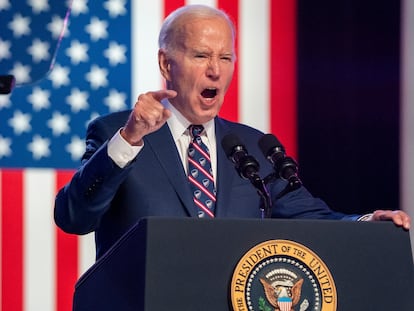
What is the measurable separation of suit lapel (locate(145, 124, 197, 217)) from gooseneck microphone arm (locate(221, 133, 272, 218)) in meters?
0.37

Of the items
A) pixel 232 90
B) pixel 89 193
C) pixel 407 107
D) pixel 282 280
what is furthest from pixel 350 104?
pixel 282 280

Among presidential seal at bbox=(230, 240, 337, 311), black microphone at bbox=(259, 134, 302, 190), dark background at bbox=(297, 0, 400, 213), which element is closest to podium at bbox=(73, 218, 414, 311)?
presidential seal at bbox=(230, 240, 337, 311)

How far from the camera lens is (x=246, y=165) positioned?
6.03 ft

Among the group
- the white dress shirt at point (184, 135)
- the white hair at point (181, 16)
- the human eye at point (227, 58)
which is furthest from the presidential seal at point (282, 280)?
the white hair at point (181, 16)

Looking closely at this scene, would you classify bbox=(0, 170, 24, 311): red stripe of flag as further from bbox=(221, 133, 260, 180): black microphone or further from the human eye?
bbox=(221, 133, 260, 180): black microphone

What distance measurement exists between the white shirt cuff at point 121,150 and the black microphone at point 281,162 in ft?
0.91

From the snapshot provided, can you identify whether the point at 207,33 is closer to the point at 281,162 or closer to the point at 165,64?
the point at 165,64

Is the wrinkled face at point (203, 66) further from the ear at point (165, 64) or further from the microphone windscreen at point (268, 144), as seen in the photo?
the microphone windscreen at point (268, 144)

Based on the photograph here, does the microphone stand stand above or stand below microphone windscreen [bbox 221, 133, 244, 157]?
below

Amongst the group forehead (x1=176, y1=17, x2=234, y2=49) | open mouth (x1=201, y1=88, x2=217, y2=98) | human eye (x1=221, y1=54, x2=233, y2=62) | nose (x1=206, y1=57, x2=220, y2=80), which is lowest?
open mouth (x1=201, y1=88, x2=217, y2=98)

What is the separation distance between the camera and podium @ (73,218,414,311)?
5.16 feet

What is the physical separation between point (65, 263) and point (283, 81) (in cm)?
113

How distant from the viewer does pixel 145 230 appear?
5.19 ft

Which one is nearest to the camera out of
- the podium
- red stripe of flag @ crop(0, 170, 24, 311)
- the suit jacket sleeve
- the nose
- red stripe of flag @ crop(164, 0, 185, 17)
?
the podium
